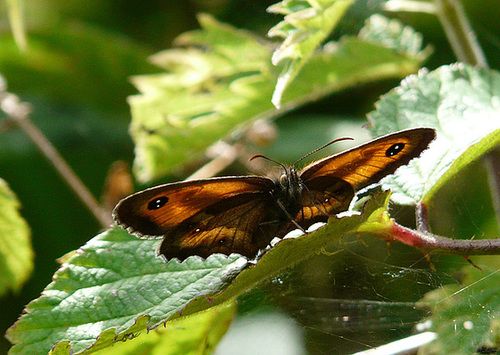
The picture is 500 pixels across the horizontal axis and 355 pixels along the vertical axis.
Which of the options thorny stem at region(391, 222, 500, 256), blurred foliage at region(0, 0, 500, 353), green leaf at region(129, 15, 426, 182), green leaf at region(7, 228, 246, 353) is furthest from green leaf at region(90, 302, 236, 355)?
blurred foliage at region(0, 0, 500, 353)

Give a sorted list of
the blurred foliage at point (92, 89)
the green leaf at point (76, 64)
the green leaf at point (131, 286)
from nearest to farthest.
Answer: the green leaf at point (131, 286) < the blurred foliage at point (92, 89) < the green leaf at point (76, 64)

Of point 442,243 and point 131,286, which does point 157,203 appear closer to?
point 131,286

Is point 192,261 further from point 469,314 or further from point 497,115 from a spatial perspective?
point 497,115

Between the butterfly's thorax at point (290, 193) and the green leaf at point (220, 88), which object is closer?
the butterfly's thorax at point (290, 193)

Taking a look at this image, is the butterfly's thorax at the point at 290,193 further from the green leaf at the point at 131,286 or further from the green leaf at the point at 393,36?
the green leaf at the point at 393,36

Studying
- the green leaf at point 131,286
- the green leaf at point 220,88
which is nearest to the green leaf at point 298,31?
the green leaf at point 131,286

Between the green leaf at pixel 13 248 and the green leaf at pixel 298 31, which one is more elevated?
the green leaf at pixel 298 31

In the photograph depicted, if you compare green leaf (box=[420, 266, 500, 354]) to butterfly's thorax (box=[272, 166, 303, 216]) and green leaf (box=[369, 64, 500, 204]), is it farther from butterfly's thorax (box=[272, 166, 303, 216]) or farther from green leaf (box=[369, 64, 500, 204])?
butterfly's thorax (box=[272, 166, 303, 216])
